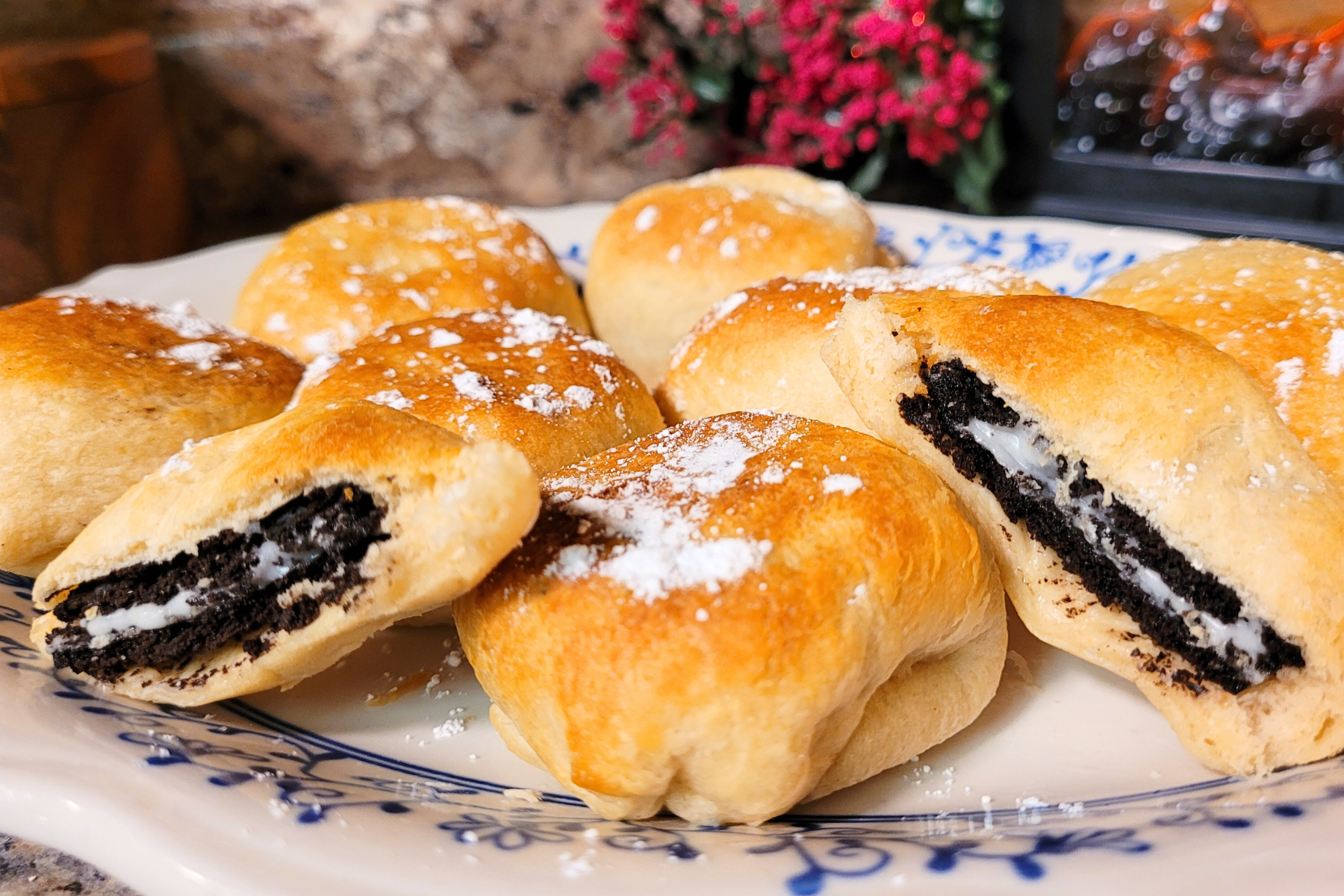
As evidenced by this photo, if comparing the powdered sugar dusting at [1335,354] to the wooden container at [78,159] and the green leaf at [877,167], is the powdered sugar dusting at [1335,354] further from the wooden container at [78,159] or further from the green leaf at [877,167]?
the wooden container at [78,159]

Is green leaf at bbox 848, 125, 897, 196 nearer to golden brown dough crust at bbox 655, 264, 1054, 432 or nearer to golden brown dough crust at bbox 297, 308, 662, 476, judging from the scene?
golden brown dough crust at bbox 655, 264, 1054, 432

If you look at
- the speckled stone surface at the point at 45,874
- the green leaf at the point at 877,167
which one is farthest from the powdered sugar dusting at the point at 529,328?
the green leaf at the point at 877,167

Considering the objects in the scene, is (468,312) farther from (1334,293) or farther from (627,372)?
(1334,293)

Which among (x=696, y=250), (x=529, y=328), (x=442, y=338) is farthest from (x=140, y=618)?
(x=696, y=250)

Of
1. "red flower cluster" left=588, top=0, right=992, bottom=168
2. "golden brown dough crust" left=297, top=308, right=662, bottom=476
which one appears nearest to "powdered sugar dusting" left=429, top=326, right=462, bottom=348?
"golden brown dough crust" left=297, top=308, right=662, bottom=476

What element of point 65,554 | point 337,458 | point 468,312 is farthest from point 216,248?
point 337,458

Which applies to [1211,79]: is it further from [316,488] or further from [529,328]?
[316,488]
